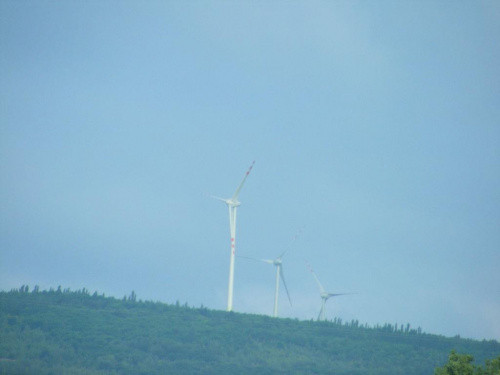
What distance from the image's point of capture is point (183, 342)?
473 feet

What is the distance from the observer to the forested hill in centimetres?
12144

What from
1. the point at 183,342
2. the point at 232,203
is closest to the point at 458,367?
the point at 232,203

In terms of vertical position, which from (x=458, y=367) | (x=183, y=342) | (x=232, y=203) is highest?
(x=232, y=203)

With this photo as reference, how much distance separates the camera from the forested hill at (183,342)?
121438mm

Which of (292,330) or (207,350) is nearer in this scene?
(207,350)

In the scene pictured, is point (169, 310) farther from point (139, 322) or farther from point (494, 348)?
point (494, 348)

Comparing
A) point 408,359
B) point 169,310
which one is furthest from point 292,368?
point 169,310

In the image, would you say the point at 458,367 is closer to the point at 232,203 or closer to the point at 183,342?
the point at 232,203

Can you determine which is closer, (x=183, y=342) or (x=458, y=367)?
(x=458, y=367)

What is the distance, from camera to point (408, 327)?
17612 centimetres

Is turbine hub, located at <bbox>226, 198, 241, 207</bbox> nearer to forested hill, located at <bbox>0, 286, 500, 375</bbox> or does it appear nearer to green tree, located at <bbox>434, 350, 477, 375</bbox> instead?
forested hill, located at <bbox>0, 286, 500, 375</bbox>

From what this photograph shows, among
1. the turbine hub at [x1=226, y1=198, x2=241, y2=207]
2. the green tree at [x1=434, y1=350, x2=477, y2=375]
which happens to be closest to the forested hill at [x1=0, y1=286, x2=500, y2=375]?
the turbine hub at [x1=226, y1=198, x2=241, y2=207]

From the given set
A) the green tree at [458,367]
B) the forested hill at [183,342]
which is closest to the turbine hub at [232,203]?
the forested hill at [183,342]

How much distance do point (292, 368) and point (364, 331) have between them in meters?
41.2
